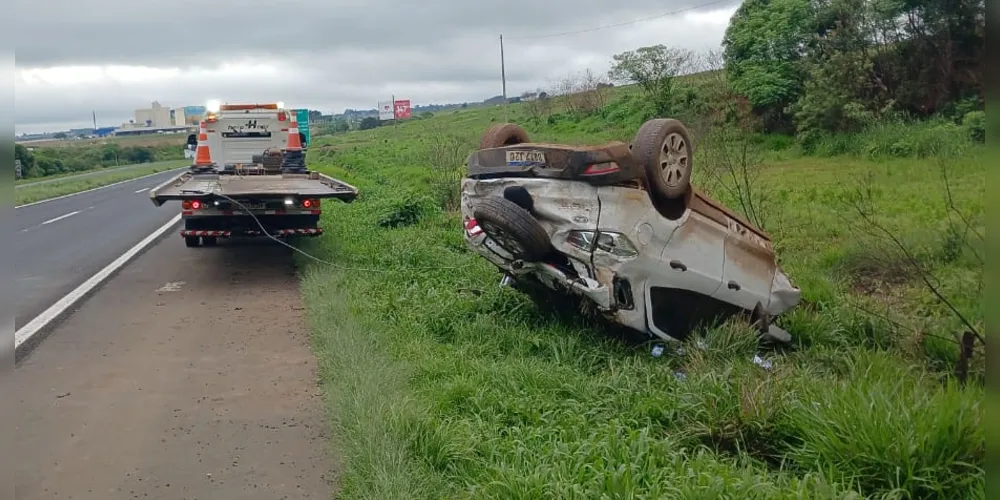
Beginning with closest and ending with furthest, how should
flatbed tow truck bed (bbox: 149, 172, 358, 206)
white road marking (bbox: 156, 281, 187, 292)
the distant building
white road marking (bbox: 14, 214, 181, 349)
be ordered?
white road marking (bbox: 14, 214, 181, 349), white road marking (bbox: 156, 281, 187, 292), flatbed tow truck bed (bbox: 149, 172, 358, 206), the distant building

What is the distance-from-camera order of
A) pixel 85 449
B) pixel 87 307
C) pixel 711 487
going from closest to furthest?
1. pixel 711 487
2. pixel 85 449
3. pixel 87 307

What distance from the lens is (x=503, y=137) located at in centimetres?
731

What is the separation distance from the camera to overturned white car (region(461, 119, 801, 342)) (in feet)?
19.2

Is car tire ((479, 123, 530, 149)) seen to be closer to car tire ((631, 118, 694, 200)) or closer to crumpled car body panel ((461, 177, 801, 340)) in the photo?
crumpled car body panel ((461, 177, 801, 340))

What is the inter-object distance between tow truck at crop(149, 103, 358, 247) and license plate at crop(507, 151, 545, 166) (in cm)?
425

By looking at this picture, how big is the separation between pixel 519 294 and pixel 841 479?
163 inches

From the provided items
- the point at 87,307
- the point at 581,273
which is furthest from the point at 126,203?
the point at 581,273

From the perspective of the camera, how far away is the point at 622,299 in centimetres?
595

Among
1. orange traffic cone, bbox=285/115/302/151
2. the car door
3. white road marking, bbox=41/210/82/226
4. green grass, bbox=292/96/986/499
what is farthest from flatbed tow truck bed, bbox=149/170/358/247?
white road marking, bbox=41/210/82/226

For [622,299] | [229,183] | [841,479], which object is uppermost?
[229,183]

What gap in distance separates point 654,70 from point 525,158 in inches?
836

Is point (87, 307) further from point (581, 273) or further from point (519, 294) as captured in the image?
point (581, 273)

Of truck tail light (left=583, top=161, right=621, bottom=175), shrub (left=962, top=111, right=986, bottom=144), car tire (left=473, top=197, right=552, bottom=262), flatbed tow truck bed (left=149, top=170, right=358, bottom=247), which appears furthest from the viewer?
flatbed tow truck bed (left=149, top=170, right=358, bottom=247)

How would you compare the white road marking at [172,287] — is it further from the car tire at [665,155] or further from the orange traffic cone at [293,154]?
the car tire at [665,155]
